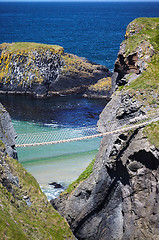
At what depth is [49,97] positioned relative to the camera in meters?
44.0

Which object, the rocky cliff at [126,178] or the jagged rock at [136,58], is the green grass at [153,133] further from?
the jagged rock at [136,58]

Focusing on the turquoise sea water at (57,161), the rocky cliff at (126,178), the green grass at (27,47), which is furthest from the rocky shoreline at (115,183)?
the green grass at (27,47)

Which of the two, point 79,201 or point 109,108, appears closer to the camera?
point 79,201

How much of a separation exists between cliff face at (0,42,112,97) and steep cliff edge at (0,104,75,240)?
24.8 m

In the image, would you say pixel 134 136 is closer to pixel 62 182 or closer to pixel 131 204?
pixel 131 204

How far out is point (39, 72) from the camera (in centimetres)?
4428

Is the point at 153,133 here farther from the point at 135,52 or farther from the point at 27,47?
the point at 27,47

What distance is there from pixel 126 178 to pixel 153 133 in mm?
2593

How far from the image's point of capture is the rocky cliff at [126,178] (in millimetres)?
18047

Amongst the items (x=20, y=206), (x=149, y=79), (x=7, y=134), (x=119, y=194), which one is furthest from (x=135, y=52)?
(x=20, y=206)

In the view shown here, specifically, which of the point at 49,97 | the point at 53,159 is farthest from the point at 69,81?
the point at 53,159

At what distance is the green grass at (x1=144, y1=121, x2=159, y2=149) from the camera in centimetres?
1815

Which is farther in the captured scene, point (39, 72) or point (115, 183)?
point (39, 72)

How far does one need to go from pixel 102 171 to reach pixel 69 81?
2771 cm
